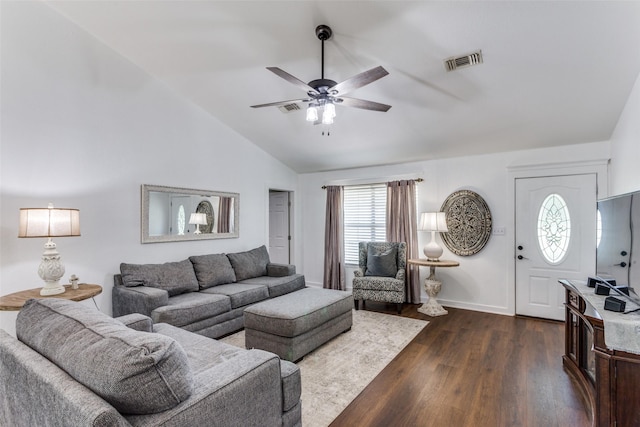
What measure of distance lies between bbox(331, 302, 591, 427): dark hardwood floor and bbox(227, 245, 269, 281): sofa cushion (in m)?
2.46

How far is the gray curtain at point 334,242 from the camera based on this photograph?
5.90 m

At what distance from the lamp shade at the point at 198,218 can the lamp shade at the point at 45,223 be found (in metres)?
1.70

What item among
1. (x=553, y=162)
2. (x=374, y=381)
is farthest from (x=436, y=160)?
(x=374, y=381)

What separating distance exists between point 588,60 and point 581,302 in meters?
2.04

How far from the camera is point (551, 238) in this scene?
4219 mm

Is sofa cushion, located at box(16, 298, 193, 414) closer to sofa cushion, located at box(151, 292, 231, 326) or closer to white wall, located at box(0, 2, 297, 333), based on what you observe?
sofa cushion, located at box(151, 292, 231, 326)

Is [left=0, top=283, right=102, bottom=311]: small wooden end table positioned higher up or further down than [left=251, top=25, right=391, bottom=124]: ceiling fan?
further down

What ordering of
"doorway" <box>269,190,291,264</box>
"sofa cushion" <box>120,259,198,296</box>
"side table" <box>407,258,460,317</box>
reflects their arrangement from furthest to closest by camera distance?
"doorway" <box>269,190,291,264</box>
"side table" <box>407,258,460,317</box>
"sofa cushion" <box>120,259,198,296</box>

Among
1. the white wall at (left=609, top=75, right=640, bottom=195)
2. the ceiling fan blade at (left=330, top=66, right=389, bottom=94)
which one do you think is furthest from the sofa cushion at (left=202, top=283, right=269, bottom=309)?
the white wall at (left=609, top=75, right=640, bottom=195)

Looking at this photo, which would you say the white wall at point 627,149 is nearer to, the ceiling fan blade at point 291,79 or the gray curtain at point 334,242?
the ceiling fan blade at point 291,79

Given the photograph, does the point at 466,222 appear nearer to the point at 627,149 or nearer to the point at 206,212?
the point at 627,149

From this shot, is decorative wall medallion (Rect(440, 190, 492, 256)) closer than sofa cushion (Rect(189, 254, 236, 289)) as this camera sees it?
No

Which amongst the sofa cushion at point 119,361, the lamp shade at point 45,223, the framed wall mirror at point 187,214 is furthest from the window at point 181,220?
the sofa cushion at point 119,361

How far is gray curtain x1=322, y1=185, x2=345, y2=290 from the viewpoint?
5.90 metres
